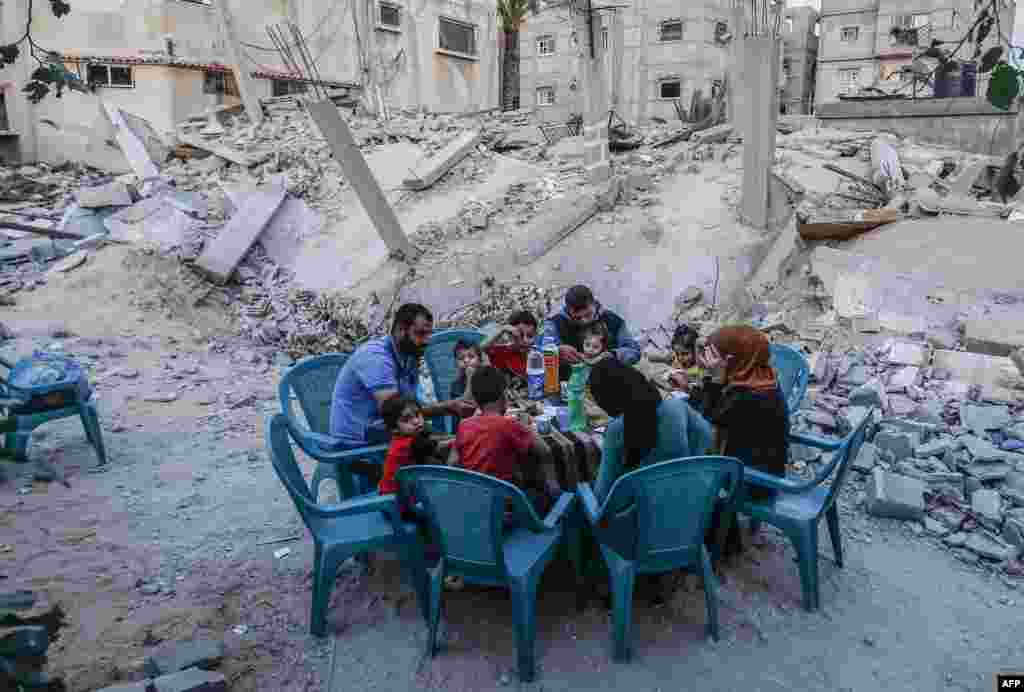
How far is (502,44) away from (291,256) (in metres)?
20.5

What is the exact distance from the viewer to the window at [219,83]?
19859 mm

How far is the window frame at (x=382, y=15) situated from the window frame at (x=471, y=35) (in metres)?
1.57

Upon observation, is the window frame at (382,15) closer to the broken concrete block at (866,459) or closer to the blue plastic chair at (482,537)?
the broken concrete block at (866,459)

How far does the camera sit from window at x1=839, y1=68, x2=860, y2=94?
98.0ft

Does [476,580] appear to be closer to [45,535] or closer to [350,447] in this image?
[350,447]

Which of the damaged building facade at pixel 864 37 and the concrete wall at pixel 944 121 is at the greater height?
the damaged building facade at pixel 864 37

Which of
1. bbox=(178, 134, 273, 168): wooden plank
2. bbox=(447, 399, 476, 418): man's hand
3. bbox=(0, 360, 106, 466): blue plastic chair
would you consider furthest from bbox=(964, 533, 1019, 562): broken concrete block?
bbox=(178, 134, 273, 168): wooden plank

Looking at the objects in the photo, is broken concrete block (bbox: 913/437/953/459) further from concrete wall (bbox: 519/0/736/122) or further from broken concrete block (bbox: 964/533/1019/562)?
concrete wall (bbox: 519/0/736/122)

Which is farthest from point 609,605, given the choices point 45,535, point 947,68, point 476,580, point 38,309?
point 38,309

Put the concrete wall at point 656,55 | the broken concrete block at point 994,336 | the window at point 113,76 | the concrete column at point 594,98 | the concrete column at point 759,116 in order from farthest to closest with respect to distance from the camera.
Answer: the concrete wall at point 656,55, the window at point 113,76, the concrete column at point 594,98, the concrete column at point 759,116, the broken concrete block at point 994,336

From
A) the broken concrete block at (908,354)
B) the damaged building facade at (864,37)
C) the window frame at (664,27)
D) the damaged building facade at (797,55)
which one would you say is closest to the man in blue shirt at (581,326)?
the broken concrete block at (908,354)

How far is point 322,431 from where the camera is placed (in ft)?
15.6

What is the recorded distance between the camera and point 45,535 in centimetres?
434

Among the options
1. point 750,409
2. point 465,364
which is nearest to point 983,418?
point 750,409
